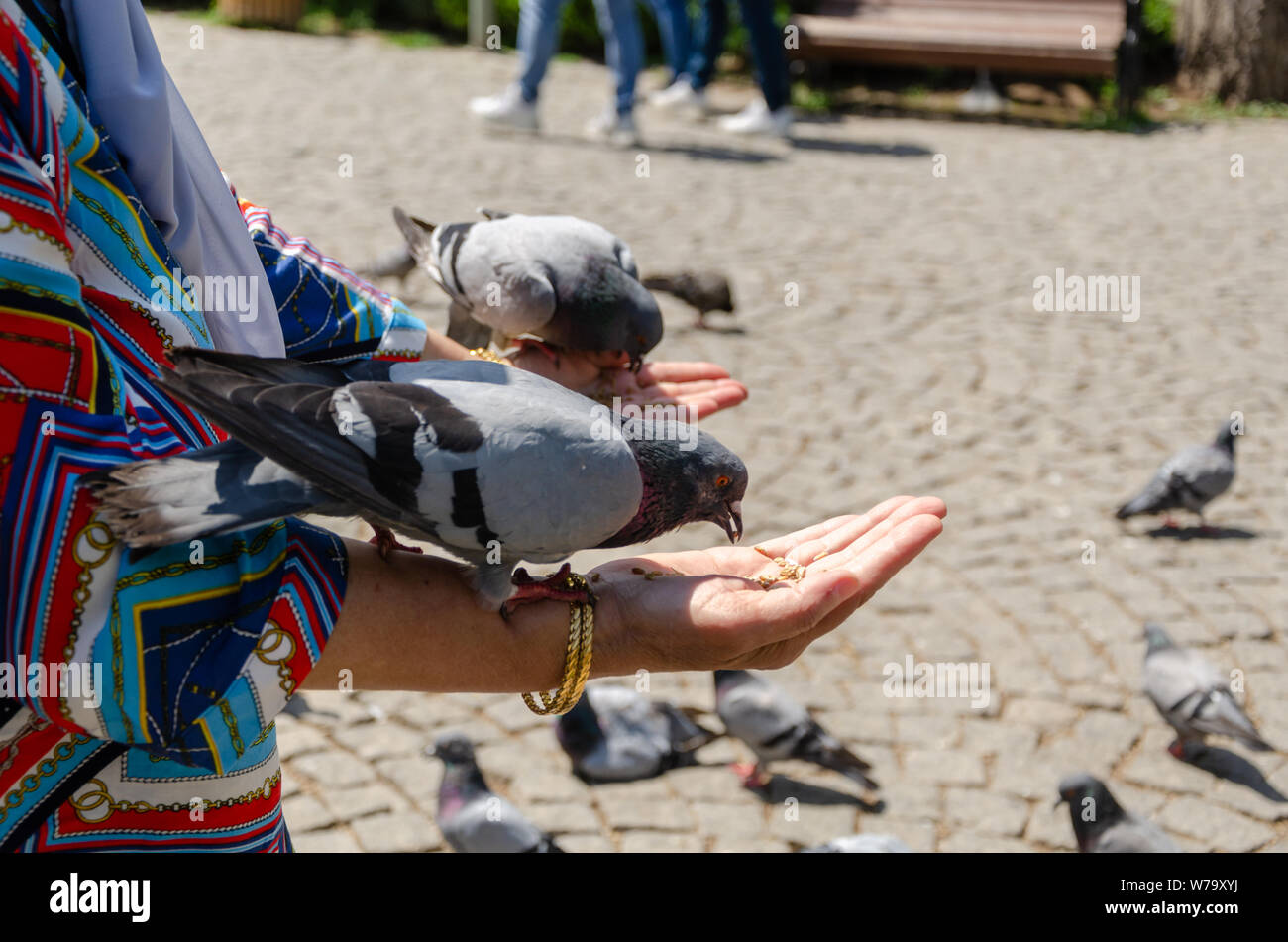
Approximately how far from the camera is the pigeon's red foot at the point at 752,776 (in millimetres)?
4152

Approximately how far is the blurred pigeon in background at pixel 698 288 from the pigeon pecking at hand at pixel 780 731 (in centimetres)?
365

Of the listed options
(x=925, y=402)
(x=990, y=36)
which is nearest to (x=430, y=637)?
(x=925, y=402)

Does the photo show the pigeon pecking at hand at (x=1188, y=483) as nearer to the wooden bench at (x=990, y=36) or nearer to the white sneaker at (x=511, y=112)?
the white sneaker at (x=511, y=112)

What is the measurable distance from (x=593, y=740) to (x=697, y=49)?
1105 cm

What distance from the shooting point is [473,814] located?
11.9 feet

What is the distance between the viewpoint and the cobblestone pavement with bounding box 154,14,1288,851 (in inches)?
159

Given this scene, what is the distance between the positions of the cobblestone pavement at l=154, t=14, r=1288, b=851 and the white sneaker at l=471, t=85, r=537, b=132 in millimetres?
339

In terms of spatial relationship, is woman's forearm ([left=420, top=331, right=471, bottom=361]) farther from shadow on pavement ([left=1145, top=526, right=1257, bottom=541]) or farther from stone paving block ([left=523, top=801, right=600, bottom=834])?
shadow on pavement ([left=1145, top=526, right=1257, bottom=541])

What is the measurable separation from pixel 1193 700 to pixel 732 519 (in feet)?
7.52

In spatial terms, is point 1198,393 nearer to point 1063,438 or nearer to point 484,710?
point 1063,438

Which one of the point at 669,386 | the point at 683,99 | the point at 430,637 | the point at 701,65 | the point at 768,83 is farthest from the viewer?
the point at 683,99

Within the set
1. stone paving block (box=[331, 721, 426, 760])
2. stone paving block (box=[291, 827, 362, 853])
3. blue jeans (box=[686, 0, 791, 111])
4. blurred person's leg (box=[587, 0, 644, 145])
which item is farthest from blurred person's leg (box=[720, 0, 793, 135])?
stone paving block (box=[291, 827, 362, 853])

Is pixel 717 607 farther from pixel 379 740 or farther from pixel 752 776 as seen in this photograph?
pixel 379 740

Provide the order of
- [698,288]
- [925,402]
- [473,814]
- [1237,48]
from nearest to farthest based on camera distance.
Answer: [473,814], [925,402], [698,288], [1237,48]
